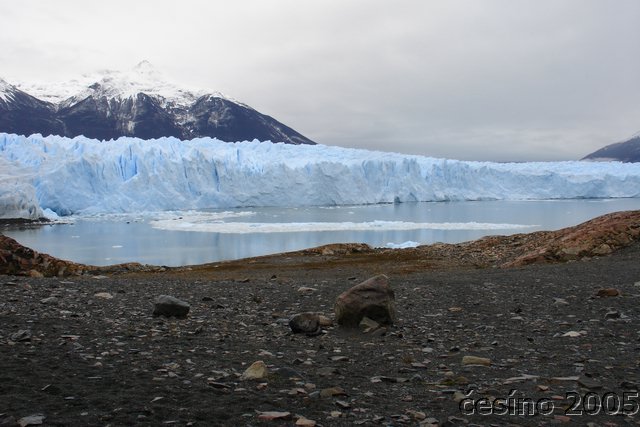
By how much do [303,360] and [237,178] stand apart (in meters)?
49.5

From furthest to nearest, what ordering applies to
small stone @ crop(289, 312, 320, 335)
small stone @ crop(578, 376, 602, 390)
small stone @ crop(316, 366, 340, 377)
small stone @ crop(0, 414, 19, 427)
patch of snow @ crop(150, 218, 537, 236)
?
patch of snow @ crop(150, 218, 537, 236) → small stone @ crop(289, 312, 320, 335) → small stone @ crop(316, 366, 340, 377) → small stone @ crop(578, 376, 602, 390) → small stone @ crop(0, 414, 19, 427)

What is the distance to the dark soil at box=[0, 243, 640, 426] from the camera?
9.49ft

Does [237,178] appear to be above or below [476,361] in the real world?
above

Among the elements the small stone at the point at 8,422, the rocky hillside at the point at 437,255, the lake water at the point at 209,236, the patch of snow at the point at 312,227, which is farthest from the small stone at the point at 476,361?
the patch of snow at the point at 312,227

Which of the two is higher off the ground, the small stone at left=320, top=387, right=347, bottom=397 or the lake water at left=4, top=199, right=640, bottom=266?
the small stone at left=320, top=387, right=347, bottom=397

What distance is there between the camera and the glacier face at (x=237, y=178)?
4547 centimetres

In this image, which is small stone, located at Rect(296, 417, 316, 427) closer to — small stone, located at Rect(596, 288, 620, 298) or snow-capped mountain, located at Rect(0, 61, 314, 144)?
small stone, located at Rect(596, 288, 620, 298)

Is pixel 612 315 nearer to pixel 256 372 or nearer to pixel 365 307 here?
pixel 365 307

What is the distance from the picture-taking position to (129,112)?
169625 mm

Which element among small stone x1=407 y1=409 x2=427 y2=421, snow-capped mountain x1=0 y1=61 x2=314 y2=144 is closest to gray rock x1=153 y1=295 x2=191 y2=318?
small stone x1=407 y1=409 x2=427 y2=421

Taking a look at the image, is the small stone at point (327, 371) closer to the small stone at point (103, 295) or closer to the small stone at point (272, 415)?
the small stone at point (272, 415)

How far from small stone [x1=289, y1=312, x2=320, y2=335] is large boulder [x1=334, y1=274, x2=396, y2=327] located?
0.32 meters

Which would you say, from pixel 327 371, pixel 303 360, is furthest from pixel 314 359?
pixel 327 371

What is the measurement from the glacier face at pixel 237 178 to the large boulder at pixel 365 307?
40.1m
